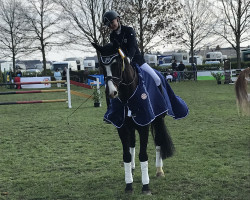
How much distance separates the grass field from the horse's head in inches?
59.3

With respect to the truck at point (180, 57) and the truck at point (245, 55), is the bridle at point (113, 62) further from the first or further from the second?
the truck at point (180, 57)

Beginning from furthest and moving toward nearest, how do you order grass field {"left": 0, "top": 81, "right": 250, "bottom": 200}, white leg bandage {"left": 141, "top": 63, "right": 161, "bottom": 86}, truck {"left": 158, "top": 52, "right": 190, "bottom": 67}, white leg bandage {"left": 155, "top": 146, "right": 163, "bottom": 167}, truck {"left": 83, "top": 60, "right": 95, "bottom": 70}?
1. truck {"left": 83, "top": 60, "right": 95, "bottom": 70}
2. truck {"left": 158, "top": 52, "right": 190, "bottom": 67}
3. white leg bandage {"left": 155, "top": 146, "right": 163, "bottom": 167}
4. white leg bandage {"left": 141, "top": 63, "right": 161, "bottom": 86}
5. grass field {"left": 0, "top": 81, "right": 250, "bottom": 200}

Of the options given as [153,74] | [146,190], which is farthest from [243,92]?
[146,190]

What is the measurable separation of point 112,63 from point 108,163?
2455mm

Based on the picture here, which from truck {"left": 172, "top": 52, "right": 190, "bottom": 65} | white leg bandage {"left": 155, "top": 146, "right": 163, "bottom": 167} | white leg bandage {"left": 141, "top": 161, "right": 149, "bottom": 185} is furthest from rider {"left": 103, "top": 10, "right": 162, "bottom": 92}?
truck {"left": 172, "top": 52, "right": 190, "bottom": 65}

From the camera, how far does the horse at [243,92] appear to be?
180 inches

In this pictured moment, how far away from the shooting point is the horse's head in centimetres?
419

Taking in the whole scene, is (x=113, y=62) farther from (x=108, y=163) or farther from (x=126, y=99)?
(x=108, y=163)

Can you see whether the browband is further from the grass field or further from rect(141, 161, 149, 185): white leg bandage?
the grass field

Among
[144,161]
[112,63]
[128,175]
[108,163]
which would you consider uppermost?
[112,63]

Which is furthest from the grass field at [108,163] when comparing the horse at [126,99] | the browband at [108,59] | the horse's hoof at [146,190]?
the browband at [108,59]

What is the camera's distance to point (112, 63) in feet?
13.9

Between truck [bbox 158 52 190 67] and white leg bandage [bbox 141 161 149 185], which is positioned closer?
white leg bandage [bbox 141 161 149 185]

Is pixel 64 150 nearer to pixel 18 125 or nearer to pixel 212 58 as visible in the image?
pixel 18 125
